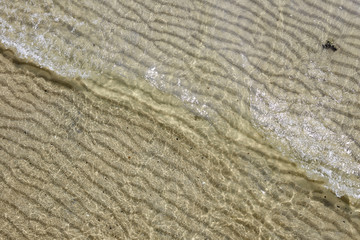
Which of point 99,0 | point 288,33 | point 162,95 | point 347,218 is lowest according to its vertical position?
point 347,218

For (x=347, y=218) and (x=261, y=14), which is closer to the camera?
→ (x=347, y=218)

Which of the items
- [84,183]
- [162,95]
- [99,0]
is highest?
[99,0]

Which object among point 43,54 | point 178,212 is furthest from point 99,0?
point 178,212

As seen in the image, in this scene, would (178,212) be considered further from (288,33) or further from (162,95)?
(288,33)

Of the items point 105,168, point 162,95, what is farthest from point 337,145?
point 105,168

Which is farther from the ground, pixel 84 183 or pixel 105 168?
pixel 105 168

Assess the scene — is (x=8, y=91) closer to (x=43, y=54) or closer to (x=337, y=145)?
(x=43, y=54)
